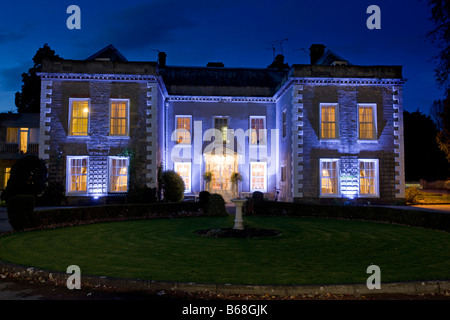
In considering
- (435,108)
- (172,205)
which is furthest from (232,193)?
(435,108)

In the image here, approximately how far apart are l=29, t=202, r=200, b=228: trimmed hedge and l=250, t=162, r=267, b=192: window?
843 centimetres

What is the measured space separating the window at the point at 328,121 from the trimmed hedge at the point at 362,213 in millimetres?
6164

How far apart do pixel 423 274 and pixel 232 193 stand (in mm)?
20902

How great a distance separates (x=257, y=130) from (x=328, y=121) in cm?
580

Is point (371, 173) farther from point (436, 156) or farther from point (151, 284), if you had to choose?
point (436, 156)

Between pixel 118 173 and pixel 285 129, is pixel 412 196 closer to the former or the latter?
pixel 285 129

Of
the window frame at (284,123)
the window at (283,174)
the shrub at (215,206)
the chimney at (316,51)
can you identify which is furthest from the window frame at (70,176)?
the chimney at (316,51)

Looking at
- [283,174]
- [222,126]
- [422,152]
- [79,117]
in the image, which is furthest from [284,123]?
[422,152]

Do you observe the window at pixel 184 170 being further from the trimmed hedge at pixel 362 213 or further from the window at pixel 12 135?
the window at pixel 12 135

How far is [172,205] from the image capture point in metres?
19.9

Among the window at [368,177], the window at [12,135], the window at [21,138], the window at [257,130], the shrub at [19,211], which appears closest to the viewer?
the shrub at [19,211]

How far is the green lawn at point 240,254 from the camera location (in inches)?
286
